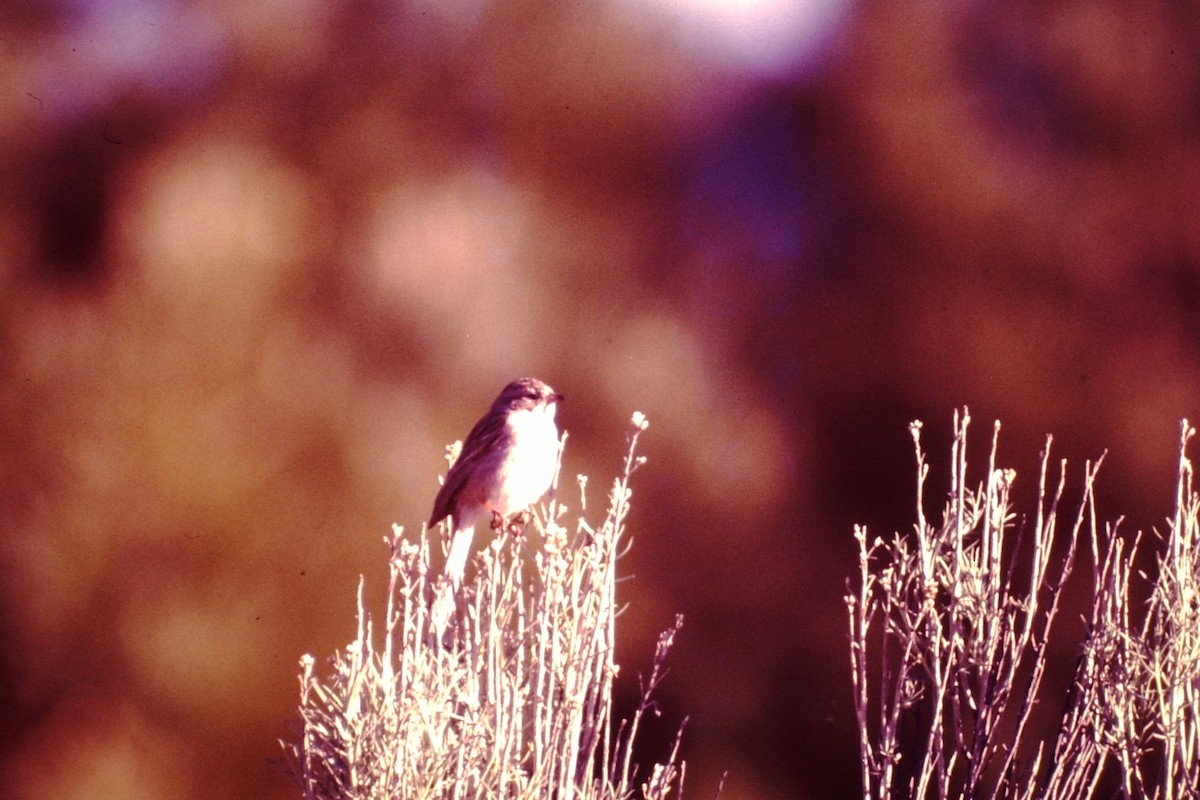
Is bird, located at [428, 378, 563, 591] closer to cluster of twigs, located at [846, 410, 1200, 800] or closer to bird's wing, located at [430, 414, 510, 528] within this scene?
bird's wing, located at [430, 414, 510, 528]

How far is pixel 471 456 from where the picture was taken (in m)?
3.90

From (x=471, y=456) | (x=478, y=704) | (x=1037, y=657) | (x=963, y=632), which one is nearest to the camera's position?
(x=478, y=704)

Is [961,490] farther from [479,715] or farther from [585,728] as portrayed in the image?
[479,715]

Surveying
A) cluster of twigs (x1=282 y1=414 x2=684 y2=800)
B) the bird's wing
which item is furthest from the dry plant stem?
the bird's wing

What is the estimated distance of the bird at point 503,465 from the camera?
3.72 meters

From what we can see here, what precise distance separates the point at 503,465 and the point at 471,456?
19cm

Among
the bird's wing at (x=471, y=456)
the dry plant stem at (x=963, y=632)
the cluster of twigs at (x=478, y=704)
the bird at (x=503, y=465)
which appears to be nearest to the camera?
the cluster of twigs at (x=478, y=704)

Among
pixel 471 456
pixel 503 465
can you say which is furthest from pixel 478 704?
pixel 471 456

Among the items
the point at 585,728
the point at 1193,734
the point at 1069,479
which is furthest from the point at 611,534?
the point at 1069,479

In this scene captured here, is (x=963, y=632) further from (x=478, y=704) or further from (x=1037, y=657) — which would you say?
(x=478, y=704)

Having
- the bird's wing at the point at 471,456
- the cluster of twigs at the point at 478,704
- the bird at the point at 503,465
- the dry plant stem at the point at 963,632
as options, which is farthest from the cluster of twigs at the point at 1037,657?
the bird's wing at the point at 471,456

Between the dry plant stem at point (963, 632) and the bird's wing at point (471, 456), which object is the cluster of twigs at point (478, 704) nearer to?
the dry plant stem at point (963, 632)

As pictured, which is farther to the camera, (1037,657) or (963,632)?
(963,632)

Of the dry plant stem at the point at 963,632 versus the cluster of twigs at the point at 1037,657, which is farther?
the dry plant stem at the point at 963,632
